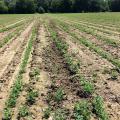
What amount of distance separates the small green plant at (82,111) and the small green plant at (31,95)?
1328 mm

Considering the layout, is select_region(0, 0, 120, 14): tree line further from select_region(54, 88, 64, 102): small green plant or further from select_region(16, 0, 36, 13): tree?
select_region(54, 88, 64, 102): small green plant

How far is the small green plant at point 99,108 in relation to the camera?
8188 mm

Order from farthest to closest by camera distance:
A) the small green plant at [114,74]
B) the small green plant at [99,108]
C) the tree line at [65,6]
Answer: the tree line at [65,6] < the small green plant at [114,74] < the small green plant at [99,108]

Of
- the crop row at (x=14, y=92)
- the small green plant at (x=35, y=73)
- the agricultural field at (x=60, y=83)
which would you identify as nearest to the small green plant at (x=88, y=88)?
the agricultural field at (x=60, y=83)

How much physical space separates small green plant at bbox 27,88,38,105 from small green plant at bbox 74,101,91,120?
133 centimetres

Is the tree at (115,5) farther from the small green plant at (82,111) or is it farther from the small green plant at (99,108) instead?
the small green plant at (82,111)

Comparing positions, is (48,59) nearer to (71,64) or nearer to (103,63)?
(71,64)

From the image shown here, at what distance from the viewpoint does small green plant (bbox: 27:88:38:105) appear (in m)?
9.30

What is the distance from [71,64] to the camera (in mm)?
13156

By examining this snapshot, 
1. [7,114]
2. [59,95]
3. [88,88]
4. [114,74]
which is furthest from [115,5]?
[7,114]

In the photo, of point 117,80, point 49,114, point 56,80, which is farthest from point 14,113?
point 117,80

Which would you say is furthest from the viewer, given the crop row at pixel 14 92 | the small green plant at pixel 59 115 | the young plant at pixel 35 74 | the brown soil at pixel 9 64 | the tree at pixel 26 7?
the tree at pixel 26 7

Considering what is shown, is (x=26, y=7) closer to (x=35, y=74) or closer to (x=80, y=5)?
(x=80, y=5)

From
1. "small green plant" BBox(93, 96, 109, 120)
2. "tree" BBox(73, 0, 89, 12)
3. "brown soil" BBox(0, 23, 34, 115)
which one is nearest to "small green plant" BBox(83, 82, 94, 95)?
"small green plant" BBox(93, 96, 109, 120)
